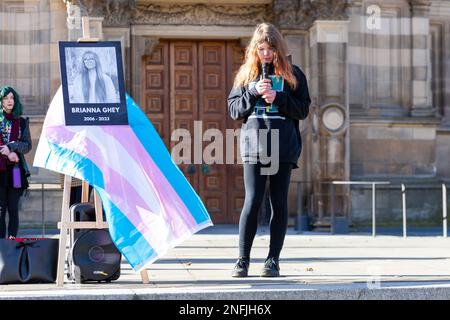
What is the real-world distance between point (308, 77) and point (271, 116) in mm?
9199

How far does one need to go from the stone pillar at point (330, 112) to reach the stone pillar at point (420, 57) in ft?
6.15

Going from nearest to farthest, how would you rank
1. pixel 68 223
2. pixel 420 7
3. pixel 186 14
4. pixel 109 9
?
pixel 68 223 < pixel 109 9 < pixel 186 14 < pixel 420 7

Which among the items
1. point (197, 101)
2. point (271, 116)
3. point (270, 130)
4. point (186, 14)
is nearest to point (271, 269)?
point (270, 130)

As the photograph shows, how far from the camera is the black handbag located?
7168 mm

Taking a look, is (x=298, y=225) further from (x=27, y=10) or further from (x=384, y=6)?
(x=27, y=10)

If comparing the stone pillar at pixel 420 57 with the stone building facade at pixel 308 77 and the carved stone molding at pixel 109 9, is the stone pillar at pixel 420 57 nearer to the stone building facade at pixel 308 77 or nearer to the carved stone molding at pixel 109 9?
the stone building facade at pixel 308 77

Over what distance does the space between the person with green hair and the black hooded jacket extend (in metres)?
3.23

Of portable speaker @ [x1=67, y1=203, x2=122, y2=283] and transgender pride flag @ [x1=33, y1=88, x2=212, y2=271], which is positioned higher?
transgender pride flag @ [x1=33, y1=88, x2=212, y2=271]

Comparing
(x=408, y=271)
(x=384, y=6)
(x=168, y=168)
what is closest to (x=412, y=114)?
(x=384, y=6)

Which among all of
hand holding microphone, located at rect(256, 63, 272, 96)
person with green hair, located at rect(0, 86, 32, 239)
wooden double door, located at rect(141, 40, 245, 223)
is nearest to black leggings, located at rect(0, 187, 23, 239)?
person with green hair, located at rect(0, 86, 32, 239)

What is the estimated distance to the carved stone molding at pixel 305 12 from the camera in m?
16.1

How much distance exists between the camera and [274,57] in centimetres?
752

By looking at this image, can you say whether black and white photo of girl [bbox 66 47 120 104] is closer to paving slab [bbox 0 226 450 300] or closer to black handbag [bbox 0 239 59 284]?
black handbag [bbox 0 239 59 284]

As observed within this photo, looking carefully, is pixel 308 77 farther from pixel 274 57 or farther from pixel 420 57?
pixel 274 57
